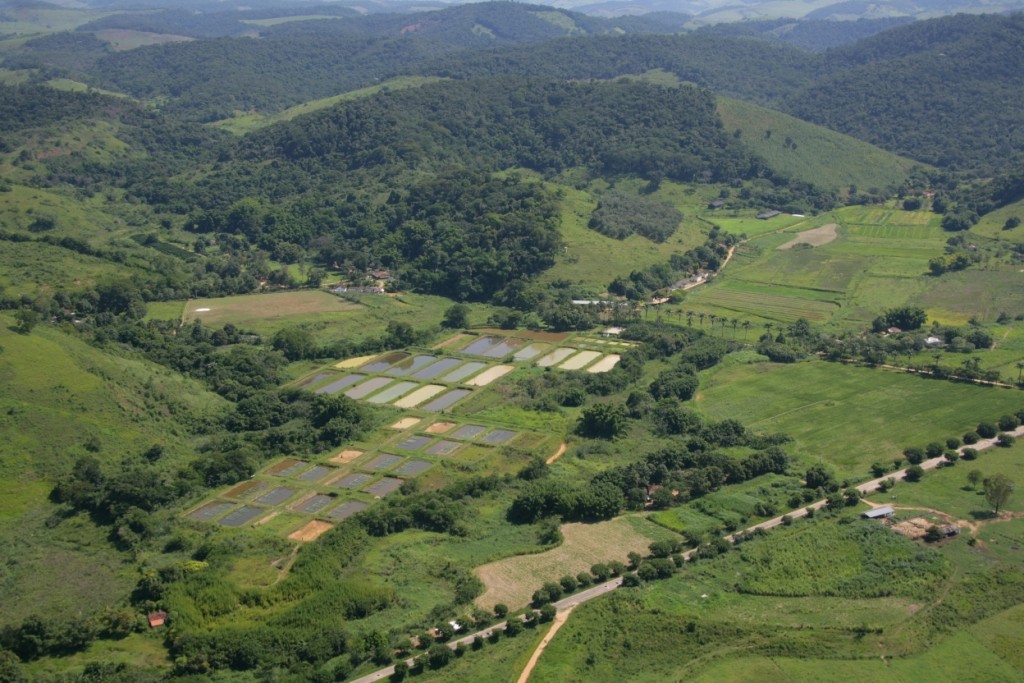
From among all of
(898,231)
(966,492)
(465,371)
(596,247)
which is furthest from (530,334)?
(898,231)

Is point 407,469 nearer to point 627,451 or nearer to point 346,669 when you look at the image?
point 627,451

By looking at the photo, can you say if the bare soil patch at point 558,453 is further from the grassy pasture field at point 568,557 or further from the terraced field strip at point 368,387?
the terraced field strip at point 368,387

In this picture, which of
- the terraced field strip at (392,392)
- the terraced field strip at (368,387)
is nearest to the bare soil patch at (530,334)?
the terraced field strip at (368,387)

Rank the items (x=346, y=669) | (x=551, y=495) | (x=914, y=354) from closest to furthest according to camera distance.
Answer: (x=346, y=669) < (x=551, y=495) < (x=914, y=354)

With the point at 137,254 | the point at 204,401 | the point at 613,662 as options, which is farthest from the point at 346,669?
the point at 137,254

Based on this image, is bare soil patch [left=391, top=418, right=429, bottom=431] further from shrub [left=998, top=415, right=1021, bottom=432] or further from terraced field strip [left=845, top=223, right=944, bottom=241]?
terraced field strip [left=845, top=223, right=944, bottom=241]

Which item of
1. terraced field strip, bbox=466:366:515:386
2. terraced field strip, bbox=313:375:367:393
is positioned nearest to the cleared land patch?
terraced field strip, bbox=313:375:367:393
